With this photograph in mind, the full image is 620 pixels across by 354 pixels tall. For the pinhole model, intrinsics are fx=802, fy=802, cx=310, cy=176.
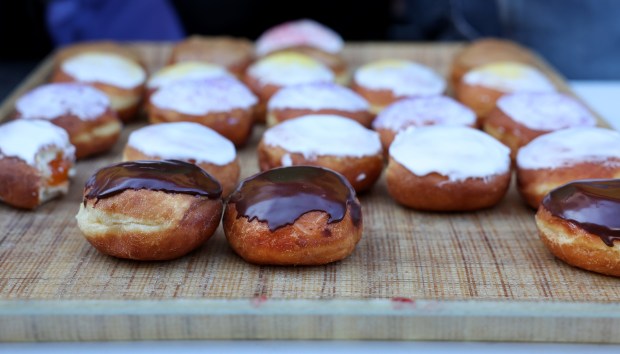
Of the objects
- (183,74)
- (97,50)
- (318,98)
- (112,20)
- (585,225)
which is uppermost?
(585,225)

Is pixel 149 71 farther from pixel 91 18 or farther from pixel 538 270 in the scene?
pixel 538 270

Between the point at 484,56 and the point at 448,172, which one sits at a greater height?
the point at 448,172

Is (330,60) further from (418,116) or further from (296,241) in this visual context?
(296,241)

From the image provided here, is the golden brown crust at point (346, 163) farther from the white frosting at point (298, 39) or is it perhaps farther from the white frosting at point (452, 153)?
the white frosting at point (298, 39)

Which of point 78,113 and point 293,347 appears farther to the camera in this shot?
point 78,113

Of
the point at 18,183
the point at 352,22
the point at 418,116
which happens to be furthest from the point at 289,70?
the point at 352,22

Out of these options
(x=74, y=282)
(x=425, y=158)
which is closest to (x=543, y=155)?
(x=425, y=158)

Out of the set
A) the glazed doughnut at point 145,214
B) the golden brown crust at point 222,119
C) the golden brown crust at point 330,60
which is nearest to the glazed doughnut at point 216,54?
the golden brown crust at point 330,60
